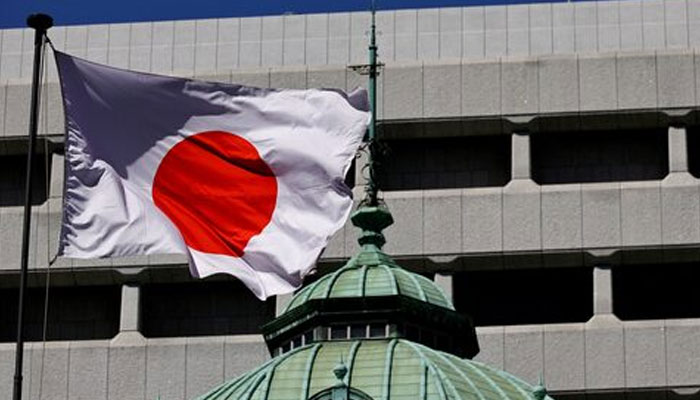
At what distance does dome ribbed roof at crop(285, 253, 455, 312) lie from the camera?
50.2 metres

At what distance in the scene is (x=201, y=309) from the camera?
268ft

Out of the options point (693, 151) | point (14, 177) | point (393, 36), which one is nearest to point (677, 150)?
point (693, 151)

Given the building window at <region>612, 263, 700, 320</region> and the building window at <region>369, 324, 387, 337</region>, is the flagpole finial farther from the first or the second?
the building window at <region>612, 263, 700, 320</region>

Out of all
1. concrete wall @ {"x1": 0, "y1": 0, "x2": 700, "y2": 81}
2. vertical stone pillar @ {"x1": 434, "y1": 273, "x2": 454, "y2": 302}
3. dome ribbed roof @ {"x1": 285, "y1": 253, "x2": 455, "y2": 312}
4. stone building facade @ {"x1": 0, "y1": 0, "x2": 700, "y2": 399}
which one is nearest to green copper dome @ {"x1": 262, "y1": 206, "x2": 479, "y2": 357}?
dome ribbed roof @ {"x1": 285, "y1": 253, "x2": 455, "y2": 312}

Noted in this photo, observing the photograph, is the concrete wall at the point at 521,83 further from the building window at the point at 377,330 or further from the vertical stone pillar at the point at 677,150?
the building window at the point at 377,330

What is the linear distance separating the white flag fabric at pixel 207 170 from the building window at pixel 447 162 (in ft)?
122

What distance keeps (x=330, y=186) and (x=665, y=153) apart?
3825 cm

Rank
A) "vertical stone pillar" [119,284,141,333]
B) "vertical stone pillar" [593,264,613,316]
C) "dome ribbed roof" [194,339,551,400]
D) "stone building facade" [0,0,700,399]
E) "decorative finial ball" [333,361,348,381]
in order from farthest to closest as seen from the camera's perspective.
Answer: "vertical stone pillar" [119,284,141,333] < "stone building facade" [0,0,700,399] < "vertical stone pillar" [593,264,613,316] < "dome ribbed roof" [194,339,551,400] < "decorative finial ball" [333,361,348,381]

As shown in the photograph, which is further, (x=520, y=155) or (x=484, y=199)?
(x=520, y=155)

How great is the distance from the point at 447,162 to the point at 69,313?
1186cm

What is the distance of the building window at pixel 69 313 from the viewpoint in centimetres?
8188

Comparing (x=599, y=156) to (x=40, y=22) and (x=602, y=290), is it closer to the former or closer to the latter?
(x=602, y=290)

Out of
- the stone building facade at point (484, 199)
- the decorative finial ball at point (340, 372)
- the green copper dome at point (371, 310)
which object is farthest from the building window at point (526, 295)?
the decorative finial ball at point (340, 372)

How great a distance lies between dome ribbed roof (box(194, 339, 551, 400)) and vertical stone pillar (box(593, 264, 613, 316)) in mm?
30008
